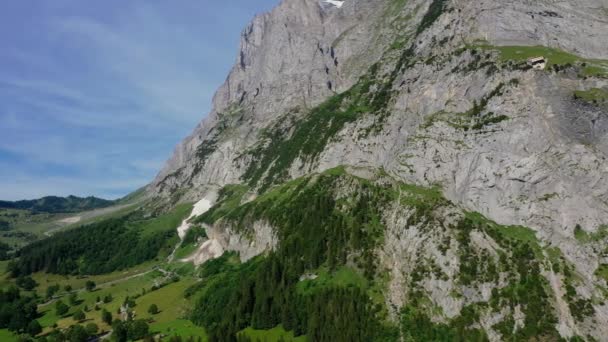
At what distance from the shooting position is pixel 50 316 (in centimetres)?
17462

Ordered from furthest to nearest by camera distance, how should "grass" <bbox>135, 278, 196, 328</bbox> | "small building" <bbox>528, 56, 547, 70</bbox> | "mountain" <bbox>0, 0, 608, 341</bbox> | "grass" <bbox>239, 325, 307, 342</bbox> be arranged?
"grass" <bbox>135, 278, 196, 328</bbox>, "small building" <bbox>528, 56, 547, 70</bbox>, "grass" <bbox>239, 325, 307, 342</bbox>, "mountain" <bbox>0, 0, 608, 341</bbox>

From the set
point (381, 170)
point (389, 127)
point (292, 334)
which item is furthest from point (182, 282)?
point (389, 127)

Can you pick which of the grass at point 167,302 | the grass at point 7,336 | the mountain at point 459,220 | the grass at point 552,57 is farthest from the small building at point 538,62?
the grass at point 7,336

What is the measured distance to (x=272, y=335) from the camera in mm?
126000

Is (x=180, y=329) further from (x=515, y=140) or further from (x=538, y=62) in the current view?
(x=538, y=62)

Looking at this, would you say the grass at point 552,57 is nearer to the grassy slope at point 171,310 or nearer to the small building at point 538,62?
the small building at point 538,62

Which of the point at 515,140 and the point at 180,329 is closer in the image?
the point at 515,140

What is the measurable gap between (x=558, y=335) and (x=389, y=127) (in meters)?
106

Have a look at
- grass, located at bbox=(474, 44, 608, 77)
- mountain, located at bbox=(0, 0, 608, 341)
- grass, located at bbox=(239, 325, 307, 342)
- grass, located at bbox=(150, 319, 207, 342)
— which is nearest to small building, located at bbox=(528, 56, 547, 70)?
mountain, located at bbox=(0, 0, 608, 341)

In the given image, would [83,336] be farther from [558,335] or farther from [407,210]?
[558,335]

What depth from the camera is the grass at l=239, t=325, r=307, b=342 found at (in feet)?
401

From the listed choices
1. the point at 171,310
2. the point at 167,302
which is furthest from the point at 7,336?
the point at 171,310

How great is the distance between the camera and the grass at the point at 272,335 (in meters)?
122

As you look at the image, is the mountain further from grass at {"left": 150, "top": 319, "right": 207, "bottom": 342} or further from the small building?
grass at {"left": 150, "top": 319, "right": 207, "bottom": 342}
